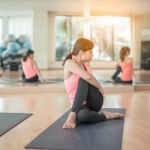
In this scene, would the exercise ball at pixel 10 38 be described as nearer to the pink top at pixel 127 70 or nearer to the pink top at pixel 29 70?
the pink top at pixel 29 70

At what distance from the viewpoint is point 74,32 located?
10.1 metres

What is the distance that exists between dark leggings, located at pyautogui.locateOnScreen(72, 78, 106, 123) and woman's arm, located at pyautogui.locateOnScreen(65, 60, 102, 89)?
4cm

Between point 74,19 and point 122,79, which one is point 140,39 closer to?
point 122,79

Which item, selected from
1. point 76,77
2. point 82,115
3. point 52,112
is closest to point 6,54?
point 52,112

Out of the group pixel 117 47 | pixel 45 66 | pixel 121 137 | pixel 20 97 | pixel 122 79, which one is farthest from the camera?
pixel 45 66

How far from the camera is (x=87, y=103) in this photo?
316cm

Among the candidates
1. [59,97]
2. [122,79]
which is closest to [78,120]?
[59,97]

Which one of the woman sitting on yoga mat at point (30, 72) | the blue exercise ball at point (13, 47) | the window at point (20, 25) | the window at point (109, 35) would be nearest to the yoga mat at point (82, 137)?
the woman sitting on yoga mat at point (30, 72)

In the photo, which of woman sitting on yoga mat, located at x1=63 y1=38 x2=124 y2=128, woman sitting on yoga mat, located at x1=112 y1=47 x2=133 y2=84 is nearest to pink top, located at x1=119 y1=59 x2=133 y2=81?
woman sitting on yoga mat, located at x1=112 y1=47 x2=133 y2=84

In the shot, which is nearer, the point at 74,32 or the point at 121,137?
the point at 121,137

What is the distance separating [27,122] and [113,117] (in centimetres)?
93

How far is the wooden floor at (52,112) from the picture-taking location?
260cm

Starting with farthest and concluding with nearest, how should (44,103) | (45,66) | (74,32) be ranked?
(45,66) → (74,32) → (44,103)

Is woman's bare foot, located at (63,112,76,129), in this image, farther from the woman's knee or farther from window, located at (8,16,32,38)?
window, located at (8,16,32,38)
